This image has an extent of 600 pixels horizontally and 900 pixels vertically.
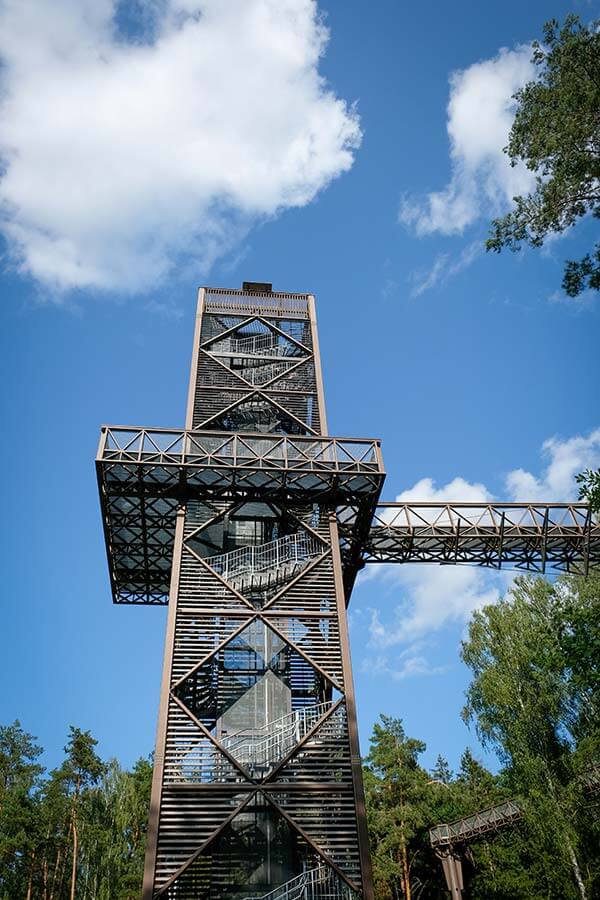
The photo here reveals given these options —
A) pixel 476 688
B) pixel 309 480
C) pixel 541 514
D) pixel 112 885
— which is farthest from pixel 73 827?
pixel 541 514

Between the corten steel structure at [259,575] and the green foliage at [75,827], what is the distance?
42.3 ft

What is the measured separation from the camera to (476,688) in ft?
92.7

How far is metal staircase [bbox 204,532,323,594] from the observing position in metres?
17.0

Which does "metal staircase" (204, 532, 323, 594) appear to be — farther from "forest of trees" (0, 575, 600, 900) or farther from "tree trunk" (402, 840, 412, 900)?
"tree trunk" (402, 840, 412, 900)

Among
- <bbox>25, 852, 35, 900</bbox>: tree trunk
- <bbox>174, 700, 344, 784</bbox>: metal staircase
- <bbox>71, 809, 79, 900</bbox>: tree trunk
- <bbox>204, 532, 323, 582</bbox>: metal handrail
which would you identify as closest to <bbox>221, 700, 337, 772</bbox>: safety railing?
<bbox>174, 700, 344, 784</bbox>: metal staircase

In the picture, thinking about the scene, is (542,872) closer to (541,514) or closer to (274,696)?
(541,514)

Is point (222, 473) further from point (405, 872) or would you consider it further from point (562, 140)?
point (405, 872)

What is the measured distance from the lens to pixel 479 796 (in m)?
37.7

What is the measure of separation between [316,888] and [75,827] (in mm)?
23292

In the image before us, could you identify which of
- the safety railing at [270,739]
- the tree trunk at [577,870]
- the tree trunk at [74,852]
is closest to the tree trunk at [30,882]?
the tree trunk at [74,852]

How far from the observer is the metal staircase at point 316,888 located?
42.0ft

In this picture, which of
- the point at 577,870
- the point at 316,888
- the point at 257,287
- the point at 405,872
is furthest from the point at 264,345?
the point at 405,872

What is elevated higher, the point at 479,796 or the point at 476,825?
the point at 479,796

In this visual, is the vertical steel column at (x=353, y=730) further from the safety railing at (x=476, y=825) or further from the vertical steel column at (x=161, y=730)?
the safety railing at (x=476, y=825)
